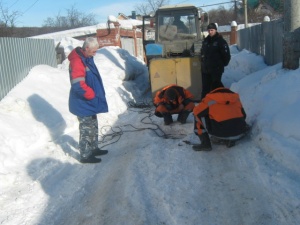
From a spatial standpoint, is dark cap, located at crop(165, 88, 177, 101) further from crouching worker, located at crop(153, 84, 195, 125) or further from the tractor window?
the tractor window

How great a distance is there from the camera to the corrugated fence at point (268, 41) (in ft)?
34.9

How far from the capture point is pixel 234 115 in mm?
5227

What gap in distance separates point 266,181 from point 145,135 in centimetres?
297

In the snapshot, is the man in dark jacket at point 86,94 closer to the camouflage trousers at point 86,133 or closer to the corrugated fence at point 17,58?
the camouflage trousers at point 86,133

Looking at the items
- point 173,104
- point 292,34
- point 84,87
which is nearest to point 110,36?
point 173,104

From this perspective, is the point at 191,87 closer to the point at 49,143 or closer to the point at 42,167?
the point at 49,143

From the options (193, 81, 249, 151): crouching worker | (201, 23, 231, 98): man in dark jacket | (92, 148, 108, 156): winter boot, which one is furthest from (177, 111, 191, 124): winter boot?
(92, 148, 108, 156): winter boot

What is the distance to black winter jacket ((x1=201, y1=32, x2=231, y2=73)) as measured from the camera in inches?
297

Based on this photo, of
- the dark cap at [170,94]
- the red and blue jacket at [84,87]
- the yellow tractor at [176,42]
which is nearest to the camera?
the red and blue jacket at [84,87]

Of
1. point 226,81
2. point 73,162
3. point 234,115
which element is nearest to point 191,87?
point 226,81

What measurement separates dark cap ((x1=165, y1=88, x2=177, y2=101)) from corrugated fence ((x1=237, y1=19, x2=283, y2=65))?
15.3 feet

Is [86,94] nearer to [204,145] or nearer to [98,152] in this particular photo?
[98,152]

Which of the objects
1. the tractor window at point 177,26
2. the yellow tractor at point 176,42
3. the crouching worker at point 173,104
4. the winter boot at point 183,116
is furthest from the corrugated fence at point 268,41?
the winter boot at point 183,116

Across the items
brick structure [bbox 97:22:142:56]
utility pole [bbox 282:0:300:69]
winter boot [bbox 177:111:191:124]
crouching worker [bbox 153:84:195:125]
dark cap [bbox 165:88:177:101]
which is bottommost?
winter boot [bbox 177:111:191:124]
